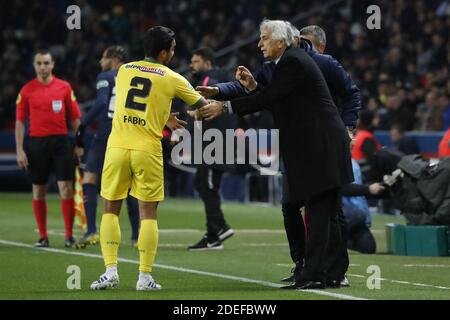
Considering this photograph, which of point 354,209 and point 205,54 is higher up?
point 205,54

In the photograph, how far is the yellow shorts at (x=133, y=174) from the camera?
10391 mm

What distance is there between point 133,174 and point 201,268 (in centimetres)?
224

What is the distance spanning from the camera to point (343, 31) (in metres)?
28.0

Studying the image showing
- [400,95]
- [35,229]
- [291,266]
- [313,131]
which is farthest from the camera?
[400,95]

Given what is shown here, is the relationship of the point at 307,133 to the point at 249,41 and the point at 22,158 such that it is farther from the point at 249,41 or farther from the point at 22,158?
the point at 249,41

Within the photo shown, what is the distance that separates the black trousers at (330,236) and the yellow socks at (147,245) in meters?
1.18

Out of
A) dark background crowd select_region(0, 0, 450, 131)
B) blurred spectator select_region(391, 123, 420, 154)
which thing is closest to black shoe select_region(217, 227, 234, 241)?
blurred spectator select_region(391, 123, 420, 154)

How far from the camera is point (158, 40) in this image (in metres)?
10.4

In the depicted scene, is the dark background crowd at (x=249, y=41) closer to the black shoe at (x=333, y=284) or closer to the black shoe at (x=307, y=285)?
the black shoe at (x=333, y=284)

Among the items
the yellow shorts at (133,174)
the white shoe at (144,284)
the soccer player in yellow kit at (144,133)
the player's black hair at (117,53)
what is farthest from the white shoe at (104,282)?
the player's black hair at (117,53)

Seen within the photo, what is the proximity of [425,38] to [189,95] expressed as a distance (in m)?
16.8

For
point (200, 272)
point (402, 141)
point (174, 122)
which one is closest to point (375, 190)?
point (200, 272)

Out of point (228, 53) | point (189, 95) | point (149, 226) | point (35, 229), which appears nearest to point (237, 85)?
point (189, 95)
